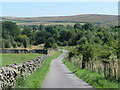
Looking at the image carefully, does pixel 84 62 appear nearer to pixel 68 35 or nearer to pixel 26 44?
pixel 26 44

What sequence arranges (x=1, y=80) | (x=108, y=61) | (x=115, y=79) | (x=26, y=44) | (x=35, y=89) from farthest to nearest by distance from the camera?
(x=26, y=44) → (x=108, y=61) → (x=115, y=79) → (x=35, y=89) → (x=1, y=80)

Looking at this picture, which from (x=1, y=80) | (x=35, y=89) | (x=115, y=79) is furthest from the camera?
(x=115, y=79)

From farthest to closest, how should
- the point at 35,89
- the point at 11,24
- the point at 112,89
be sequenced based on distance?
the point at 11,24 < the point at 35,89 < the point at 112,89

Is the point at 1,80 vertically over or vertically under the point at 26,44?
over

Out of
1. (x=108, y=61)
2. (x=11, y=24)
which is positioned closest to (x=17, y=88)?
(x=108, y=61)

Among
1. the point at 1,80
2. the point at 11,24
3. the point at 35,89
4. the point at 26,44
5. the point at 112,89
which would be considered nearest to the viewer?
the point at 1,80

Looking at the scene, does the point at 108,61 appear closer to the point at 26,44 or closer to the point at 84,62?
the point at 84,62

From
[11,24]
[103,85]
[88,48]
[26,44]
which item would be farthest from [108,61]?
[11,24]

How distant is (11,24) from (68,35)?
26851mm

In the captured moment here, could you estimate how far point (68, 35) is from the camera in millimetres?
169625

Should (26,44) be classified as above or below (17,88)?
below

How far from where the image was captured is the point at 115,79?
77.0ft

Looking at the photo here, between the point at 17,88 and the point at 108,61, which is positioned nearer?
the point at 17,88

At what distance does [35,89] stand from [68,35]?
149 meters
